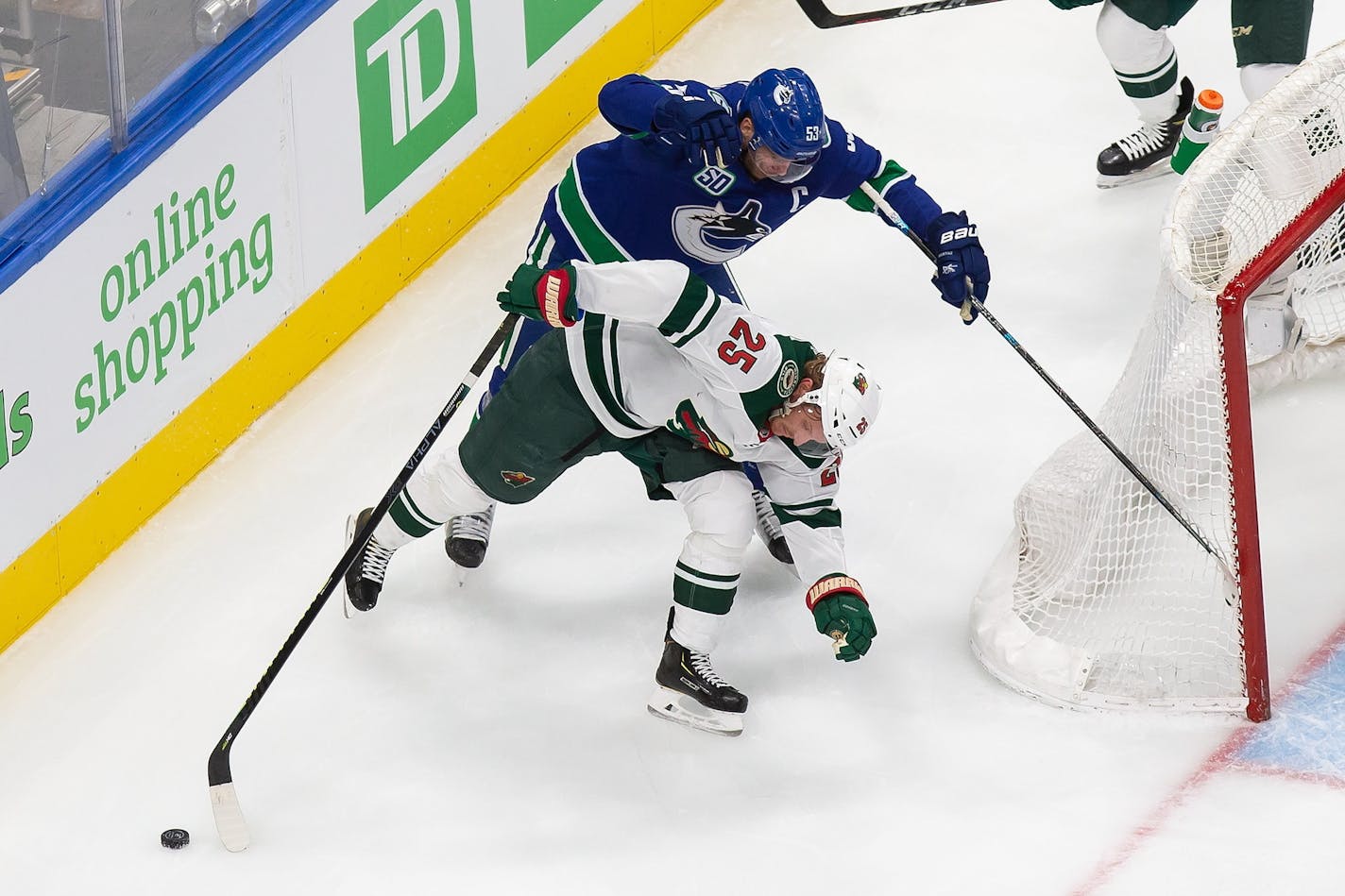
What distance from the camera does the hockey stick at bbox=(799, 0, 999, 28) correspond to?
552cm

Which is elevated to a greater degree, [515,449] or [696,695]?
[515,449]

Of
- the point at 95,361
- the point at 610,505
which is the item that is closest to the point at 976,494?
the point at 610,505

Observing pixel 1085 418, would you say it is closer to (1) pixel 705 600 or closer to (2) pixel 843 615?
(2) pixel 843 615

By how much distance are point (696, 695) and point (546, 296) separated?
0.85 meters

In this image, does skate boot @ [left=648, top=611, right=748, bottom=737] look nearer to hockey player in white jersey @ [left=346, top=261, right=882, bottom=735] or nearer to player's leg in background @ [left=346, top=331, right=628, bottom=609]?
hockey player in white jersey @ [left=346, top=261, right=882, bottom=735]

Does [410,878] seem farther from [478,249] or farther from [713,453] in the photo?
[478,249]

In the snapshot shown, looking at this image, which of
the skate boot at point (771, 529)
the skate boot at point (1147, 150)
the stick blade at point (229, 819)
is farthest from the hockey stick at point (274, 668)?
the skate boot at point (1147, 150)

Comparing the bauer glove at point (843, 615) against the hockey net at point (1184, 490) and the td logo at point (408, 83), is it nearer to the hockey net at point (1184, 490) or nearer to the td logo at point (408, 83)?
the hockey net at point (1184, 490)

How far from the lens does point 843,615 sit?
4.35 meters

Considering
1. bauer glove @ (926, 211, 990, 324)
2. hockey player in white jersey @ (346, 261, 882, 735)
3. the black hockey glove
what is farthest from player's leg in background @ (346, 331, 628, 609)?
bauer glove @ (926, 211, 990, 324)

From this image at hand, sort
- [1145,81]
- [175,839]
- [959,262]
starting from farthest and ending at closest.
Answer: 1. [1145,81]
2. [959,262]
3. [175,839]

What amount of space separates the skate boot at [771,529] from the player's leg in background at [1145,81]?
5.01 ft

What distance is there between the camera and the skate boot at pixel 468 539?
488 centimetres

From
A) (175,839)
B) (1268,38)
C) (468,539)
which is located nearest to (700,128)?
(468,539)
